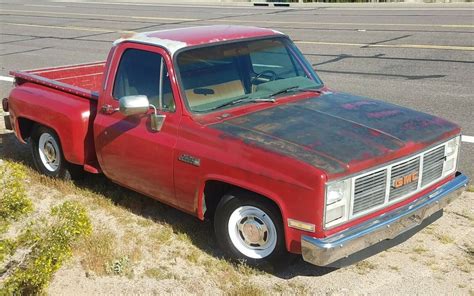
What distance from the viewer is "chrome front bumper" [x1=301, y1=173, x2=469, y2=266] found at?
380 centimetres

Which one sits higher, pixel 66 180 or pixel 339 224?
pixel 339 224

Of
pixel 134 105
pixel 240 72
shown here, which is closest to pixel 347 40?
pixel 240 72

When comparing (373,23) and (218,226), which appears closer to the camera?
(218,226)

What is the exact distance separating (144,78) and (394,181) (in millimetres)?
2293

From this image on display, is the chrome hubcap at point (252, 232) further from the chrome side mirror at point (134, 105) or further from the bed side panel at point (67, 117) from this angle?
the bed side panel at point (67, 117)

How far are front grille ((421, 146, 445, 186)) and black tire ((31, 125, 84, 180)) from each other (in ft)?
11.7

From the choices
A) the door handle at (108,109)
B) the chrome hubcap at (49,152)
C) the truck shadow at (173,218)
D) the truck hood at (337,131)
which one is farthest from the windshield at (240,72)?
the chrome hubcap at (49,152)

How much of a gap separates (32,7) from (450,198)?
102ft

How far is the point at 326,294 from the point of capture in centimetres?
404

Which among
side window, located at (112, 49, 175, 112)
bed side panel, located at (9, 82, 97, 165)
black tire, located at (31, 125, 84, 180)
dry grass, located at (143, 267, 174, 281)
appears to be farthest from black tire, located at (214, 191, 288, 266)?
black tire, located at (31, 125, 84, 180)

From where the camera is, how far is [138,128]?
498cm

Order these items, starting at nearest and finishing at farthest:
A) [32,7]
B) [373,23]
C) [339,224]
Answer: [339,224], [373,23], [32,7]

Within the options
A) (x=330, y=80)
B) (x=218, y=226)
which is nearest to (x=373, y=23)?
(x=330, y=80)

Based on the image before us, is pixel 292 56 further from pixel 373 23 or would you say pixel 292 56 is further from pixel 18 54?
pixel 373 23
